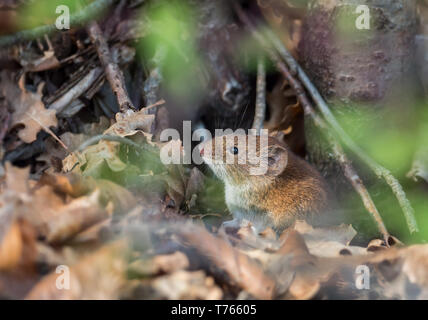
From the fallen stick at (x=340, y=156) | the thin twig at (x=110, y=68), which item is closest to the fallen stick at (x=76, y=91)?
the thin twig at (x=110, y=68)

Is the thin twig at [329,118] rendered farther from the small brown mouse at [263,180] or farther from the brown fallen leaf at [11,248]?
the brown fallen leaf at [11,248]

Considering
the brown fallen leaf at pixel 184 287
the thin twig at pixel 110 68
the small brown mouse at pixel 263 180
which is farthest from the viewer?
the small brown mouse at pixel 263 180

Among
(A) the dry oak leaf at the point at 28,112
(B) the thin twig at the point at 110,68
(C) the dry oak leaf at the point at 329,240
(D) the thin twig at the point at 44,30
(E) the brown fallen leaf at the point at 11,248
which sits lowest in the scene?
(C) the dry oak leaf at the point at 329,240

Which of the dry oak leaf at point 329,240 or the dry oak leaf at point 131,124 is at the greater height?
the dry oak leaf at point 131,124

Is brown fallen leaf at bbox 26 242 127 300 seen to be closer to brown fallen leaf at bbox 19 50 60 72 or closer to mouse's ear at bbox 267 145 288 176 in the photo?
mouse's ear at bbox 267 145 288 176

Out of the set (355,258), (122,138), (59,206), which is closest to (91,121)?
(122,138)

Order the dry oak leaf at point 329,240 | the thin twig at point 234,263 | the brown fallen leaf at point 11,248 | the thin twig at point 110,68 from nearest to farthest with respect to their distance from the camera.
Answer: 1. the brown fallen leaf at point 11,248
2. the thin twig at point 234,263
3. the dry oak leaf at point 329,240
4. the thin twig at point 110,68

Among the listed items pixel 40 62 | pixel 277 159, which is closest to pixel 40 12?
pixel 40 62

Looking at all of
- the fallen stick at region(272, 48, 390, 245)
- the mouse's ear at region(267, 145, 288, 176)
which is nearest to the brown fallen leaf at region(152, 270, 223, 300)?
the fallen stick at region(272, 48, 390, 245)

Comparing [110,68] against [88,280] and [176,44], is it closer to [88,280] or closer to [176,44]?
[176,44]
